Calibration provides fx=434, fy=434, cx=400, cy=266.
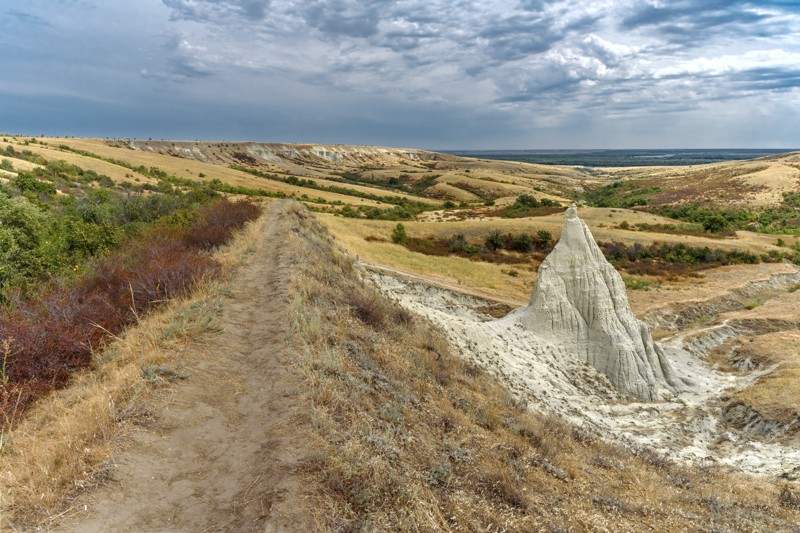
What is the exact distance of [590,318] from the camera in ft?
75.2

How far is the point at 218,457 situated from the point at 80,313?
18.7 feet

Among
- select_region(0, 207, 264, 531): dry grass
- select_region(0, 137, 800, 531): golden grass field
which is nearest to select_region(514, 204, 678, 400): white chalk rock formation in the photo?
select_region(0, 137, 800, 531): golden grass field

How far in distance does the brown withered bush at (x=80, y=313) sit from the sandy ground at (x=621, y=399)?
10.9 m

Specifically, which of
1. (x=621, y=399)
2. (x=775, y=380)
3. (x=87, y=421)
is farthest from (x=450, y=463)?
(x=775, y=380)

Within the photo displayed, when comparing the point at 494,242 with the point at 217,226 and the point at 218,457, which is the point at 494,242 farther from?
the point at 218,457

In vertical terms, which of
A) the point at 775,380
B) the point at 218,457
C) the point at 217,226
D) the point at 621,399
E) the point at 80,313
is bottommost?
the point at 621,399

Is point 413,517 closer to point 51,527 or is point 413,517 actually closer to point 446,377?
point 51,527

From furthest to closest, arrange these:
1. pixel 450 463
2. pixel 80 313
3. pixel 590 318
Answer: pixel 590 318 < pixel 80 313 < pixel 450 463

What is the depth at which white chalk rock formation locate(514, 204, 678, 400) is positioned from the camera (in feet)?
70.4

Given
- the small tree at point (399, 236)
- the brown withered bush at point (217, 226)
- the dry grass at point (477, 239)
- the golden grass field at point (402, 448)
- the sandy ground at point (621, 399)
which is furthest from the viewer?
the small tree at point (399, 236)

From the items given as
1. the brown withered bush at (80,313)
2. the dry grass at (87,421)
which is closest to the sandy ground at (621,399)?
the brown withered bush at (80,313)

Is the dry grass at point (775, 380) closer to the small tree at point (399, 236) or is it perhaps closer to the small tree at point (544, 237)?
the small tree at point (544, 237)

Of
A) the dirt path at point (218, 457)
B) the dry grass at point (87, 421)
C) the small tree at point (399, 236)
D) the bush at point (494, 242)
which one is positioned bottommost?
the bush at point (494, 242)

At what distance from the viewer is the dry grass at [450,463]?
205 inches
